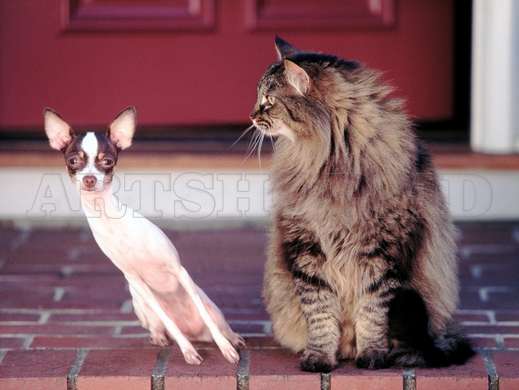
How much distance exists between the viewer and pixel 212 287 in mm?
4633

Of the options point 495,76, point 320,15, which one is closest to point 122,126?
point 320,15

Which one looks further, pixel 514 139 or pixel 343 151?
pixel 514 139

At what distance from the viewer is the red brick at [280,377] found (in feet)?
11.6

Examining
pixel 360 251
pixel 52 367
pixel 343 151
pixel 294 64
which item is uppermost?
pixel 294 64

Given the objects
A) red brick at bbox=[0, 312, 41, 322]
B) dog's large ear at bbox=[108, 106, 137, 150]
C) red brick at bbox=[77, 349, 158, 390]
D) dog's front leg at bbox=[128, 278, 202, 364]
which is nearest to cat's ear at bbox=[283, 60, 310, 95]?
dog's large ear at bbox=[108, 106, 137, 150]

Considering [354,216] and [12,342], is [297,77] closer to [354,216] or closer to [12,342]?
[354,216]

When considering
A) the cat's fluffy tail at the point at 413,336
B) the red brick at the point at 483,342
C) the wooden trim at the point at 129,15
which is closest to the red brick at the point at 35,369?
the cat's fluffy tail at the point at 413,336

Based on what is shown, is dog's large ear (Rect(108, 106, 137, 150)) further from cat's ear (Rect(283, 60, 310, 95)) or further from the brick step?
the brick step

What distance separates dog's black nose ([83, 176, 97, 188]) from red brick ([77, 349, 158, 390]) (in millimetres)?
632

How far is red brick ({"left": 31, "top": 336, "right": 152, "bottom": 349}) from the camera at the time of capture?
3.88m

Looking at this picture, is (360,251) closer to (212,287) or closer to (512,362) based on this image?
(512,362)

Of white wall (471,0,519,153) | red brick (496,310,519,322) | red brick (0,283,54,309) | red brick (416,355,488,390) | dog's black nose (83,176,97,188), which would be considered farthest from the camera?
white wall (471,0,519,153)

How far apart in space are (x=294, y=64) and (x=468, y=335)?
1.24 m

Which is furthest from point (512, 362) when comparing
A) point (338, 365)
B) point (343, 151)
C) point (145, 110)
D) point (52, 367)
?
point (145, 110)
